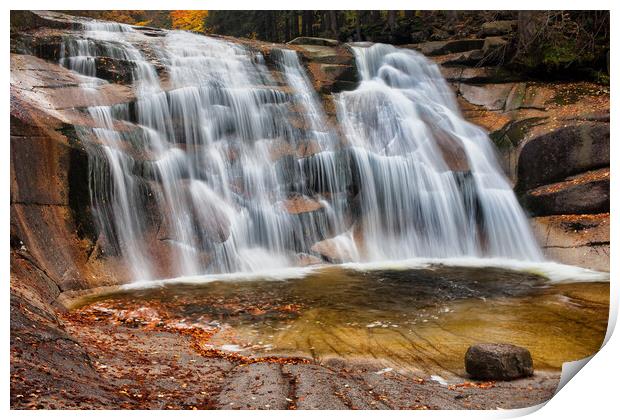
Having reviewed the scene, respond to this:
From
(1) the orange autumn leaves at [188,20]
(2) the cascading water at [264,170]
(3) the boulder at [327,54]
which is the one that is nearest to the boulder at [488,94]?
(2) the cascading water at [264,170]

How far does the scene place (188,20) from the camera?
917 centimetres

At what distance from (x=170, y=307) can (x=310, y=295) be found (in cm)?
168

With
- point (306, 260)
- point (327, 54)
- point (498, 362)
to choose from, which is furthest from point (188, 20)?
point (498, 362)

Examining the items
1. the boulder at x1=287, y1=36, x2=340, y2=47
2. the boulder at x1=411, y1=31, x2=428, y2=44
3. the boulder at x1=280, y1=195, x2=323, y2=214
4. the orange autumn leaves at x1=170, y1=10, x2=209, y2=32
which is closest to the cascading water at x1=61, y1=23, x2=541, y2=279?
the boulder at x1=280, y1=195, x2=323, y2=214

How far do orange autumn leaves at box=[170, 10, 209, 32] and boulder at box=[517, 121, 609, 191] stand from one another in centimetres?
608

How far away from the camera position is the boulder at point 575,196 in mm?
8961

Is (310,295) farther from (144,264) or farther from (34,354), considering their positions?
(34,354)

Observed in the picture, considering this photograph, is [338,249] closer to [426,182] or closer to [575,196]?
[426,182]

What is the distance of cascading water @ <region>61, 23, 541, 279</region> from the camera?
26.1 ft

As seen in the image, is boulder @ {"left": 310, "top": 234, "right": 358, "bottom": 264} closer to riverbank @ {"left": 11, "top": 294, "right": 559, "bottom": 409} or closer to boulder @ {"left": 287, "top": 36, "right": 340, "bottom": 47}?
riverbank @ {"left": 11, "top": 294, "right": 559, "bottom": 409}

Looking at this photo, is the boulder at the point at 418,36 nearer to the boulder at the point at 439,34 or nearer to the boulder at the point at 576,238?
the boulder at the point at 439,34

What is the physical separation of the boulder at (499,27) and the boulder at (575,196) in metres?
3.80

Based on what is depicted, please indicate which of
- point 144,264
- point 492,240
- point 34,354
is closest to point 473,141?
point 492,240

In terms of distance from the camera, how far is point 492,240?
9.36 meters
